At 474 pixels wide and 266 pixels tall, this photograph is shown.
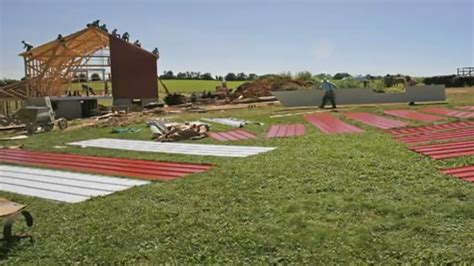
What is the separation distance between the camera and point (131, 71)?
25531 millimetres

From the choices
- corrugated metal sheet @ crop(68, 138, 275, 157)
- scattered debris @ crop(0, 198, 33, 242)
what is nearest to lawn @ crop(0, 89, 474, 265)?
scattered debris @ crop(0, 198, 33, 242)

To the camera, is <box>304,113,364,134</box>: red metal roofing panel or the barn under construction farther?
the barn under construction

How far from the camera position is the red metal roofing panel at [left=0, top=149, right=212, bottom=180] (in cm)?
641

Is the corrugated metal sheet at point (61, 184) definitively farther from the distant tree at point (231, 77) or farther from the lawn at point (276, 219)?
the distant tree at point (231, 77)

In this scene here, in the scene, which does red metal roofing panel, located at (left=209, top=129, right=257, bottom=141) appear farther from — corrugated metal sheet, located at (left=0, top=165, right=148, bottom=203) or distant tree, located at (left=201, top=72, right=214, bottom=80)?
distant tree, located at (left=201, top=72, right=214, bottom=80)

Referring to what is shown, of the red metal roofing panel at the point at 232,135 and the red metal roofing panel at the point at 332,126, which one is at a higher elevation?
the red metal roofing panel at the point at 332,126

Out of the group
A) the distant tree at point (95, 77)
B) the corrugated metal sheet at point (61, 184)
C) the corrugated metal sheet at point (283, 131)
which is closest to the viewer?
the corrugated metal sheet at point (61, 184)

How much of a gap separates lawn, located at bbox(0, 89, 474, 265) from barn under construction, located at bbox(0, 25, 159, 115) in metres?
20.3

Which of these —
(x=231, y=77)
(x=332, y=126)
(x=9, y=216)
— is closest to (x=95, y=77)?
(x=332, y=126)

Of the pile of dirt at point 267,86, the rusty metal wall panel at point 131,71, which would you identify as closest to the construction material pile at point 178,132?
the rusty metal wall panel at point 131,71

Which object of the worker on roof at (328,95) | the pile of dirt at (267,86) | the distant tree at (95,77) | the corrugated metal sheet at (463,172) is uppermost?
the distant tree at (95,77)

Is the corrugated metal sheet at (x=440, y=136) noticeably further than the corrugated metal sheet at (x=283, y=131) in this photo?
No

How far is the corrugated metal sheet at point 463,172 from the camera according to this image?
16.2 ft

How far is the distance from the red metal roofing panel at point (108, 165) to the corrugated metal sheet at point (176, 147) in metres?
1.02
